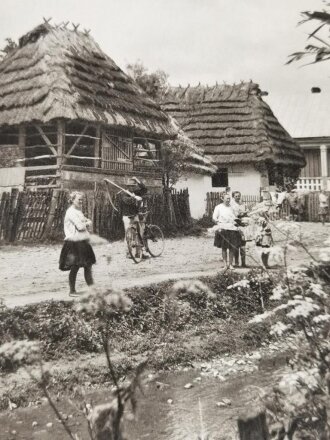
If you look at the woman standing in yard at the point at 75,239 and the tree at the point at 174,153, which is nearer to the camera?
the woman standing in yard at the point at 75,239

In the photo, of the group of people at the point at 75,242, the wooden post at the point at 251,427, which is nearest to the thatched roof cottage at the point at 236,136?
the group of people at the point at 75,242

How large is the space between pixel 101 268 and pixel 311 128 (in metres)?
22.1

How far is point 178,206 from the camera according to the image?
1966cm

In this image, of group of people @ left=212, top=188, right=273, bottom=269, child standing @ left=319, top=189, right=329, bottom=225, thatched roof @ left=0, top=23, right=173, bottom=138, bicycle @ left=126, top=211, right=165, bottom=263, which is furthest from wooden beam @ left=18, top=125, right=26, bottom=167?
child standing @ left=319, top=189, right=329, bottom=225

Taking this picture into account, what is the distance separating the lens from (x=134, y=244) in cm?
1204

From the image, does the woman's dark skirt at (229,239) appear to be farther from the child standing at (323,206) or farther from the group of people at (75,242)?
the child standing at (323,206)

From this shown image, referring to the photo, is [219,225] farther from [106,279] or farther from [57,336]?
[57,336]

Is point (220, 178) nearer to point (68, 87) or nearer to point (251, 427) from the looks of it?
point (68, 87)

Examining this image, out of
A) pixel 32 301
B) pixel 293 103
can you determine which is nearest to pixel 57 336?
pixel 32 301

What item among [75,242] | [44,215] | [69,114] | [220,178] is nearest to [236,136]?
[220,178]

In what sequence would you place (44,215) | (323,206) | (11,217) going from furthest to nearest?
(323,206) → (44,215) → (11,217)

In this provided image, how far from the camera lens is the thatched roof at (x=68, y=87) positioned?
16422 mm

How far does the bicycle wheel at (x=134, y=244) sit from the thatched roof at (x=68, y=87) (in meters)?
5.57

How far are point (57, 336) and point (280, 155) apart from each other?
21.2 meters
